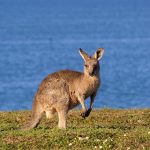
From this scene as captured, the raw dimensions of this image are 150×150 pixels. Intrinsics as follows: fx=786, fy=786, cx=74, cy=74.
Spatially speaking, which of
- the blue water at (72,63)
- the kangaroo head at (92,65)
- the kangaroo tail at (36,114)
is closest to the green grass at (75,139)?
the kangaroo tail at (36,114)

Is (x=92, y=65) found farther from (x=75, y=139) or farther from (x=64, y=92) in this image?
(x=75, y=139)

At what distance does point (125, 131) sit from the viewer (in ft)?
42.3

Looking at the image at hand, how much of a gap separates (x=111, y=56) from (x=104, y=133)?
63163 millimetres

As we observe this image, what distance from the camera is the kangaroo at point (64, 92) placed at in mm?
13297

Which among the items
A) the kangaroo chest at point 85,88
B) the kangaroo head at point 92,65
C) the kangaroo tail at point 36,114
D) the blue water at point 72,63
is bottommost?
the kangaroo tail at point 36,114

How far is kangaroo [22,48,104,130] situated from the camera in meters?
13.3

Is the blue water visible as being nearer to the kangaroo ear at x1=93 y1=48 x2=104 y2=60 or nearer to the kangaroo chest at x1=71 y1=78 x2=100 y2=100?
the kangaroo ear at x1=93 y1=48 x2=104 y2=60

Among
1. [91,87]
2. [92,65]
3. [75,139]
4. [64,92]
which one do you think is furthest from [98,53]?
[75,139]

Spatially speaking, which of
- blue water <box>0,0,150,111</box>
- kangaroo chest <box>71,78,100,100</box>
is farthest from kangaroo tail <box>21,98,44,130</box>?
blue water <box>0,0,150,111</box>

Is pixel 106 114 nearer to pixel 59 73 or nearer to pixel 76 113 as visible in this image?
pixel 76 113

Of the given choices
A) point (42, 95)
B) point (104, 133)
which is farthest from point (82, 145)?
point (42, 95)

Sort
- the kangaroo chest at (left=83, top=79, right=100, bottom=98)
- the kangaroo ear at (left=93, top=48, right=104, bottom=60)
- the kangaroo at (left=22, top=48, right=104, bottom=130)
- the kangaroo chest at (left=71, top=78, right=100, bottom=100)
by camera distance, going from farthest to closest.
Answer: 1. the kangaroo ear at (left=93, top=48, right=104, bottom=60)
2. the kangaroo chest at (left=83, top=79, right=100, bottom=98)
3. the kangaroo chest at (left=71, top=78, right=100, bottom=100)
4. the kangaroo at (left=22, top=48, right=104, bottom=130)

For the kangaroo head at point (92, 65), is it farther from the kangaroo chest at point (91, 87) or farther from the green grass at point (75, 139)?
the green grass at point (75, 139)

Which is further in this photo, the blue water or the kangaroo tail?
the blue water
